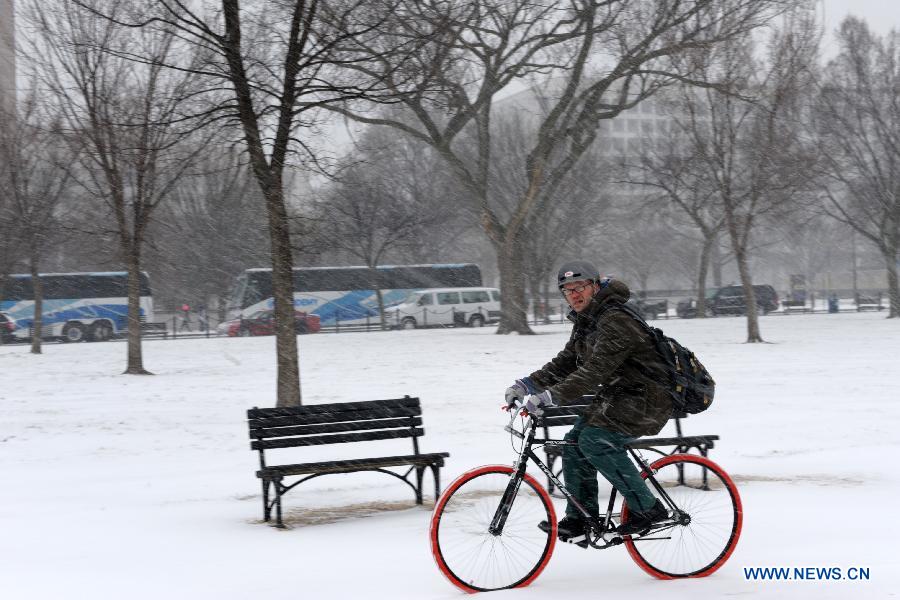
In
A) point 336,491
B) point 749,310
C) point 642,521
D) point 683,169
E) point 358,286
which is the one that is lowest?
point 336,491

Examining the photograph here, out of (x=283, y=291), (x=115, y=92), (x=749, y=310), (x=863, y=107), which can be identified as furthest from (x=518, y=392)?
(x=863, y=107)

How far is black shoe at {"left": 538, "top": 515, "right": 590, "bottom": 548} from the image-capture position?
5285 mm

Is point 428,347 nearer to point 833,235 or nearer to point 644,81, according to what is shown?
point 644,81

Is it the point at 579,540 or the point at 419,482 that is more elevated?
the point at 579,540

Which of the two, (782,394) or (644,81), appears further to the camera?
(644,81)

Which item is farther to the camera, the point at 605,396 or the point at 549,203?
the point at 549,203

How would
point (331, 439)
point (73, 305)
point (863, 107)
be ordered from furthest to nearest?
point (73, 305) → point (863, 107) → point (331, 439)

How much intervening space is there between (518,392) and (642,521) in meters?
0.98

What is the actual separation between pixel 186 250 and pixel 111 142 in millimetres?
27384

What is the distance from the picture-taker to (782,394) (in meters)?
15.1

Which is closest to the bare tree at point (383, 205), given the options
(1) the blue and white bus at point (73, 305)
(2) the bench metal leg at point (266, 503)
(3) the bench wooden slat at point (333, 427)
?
(1) the blue and white bus at point (73, 305)

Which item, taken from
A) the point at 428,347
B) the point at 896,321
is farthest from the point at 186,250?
the point at 896,321

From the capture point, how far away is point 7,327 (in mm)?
42969

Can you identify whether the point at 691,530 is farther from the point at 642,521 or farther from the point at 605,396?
the point at 605,396
